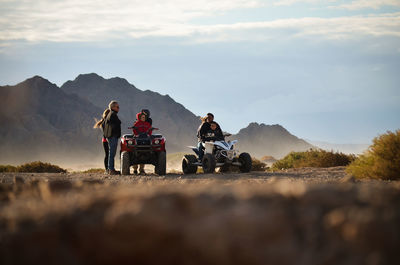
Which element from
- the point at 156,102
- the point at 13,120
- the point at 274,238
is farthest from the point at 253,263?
the point at 156,102

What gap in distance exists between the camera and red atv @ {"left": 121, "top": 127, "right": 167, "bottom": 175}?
17.1 meters

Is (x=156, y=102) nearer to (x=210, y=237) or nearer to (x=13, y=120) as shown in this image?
(x=13, y=120)

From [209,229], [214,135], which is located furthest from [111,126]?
[209,229]

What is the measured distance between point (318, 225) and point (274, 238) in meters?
0.23

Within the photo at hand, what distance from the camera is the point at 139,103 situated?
109m

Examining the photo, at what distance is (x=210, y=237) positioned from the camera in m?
2.04

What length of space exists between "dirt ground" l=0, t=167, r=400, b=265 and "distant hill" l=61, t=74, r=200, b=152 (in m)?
93.8

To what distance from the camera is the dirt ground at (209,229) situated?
206 cm

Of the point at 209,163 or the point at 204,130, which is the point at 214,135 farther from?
the point at 209,163

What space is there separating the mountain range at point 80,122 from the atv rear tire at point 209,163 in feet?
197

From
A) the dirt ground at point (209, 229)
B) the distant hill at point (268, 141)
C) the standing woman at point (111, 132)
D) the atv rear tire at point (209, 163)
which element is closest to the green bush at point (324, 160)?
the atv rear tire at point (209, 163)

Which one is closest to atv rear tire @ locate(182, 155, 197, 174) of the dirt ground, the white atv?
the white atv

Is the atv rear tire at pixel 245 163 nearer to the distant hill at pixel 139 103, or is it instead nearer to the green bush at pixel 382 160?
the green bush at pixel 382 160

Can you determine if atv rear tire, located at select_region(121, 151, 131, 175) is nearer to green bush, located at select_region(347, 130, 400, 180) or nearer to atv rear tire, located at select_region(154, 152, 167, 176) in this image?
atv rear tire, located at select_region(154, 152, 167, 176)
